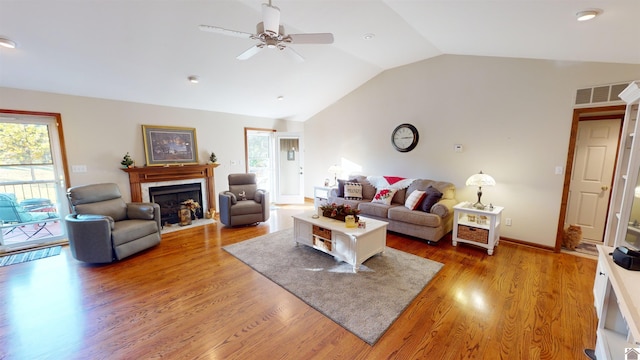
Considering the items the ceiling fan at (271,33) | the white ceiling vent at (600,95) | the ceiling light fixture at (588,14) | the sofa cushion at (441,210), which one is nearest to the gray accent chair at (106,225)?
the ceiling fan at (271,33)

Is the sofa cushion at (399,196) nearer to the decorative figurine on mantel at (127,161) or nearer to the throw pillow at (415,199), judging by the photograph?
the throw pillow at (415,199)

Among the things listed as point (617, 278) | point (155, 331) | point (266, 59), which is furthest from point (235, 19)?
point (617, 278)

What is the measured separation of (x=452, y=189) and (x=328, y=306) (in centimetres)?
306

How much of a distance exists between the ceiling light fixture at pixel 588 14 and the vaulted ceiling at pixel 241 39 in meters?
0.05

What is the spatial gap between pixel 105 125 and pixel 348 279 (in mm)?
4477

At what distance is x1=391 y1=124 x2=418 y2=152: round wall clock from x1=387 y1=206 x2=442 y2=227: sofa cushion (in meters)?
1.31

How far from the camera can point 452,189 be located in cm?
420

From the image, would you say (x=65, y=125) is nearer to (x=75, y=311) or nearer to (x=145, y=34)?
(x=145, y=34)

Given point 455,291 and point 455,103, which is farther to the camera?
point 455,103

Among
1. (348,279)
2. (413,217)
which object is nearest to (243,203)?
(348,279)

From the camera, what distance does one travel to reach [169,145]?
4719 millimetres

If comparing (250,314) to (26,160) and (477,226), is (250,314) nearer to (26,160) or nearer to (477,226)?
(477,226)

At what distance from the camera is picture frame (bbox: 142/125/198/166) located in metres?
4.48

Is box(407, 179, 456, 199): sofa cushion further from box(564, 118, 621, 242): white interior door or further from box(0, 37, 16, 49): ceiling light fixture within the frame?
box(0, 37, 16, 49): ceiling light fixture
